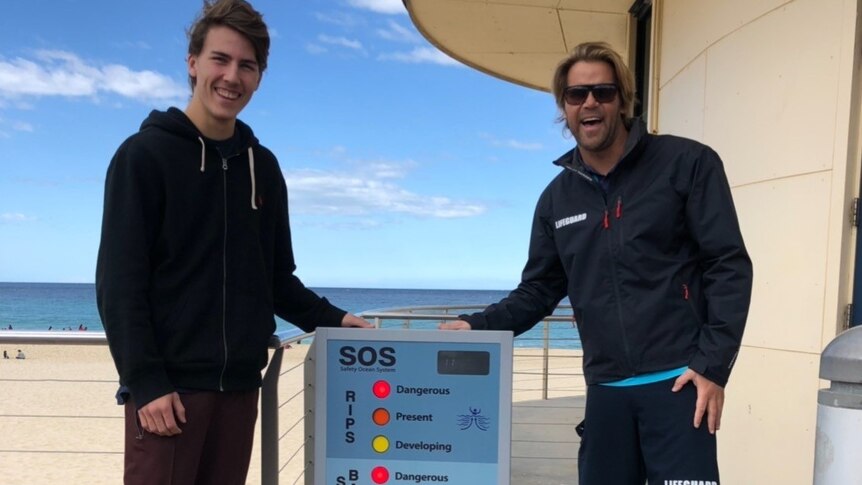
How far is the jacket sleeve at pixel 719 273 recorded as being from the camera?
5.64 feet

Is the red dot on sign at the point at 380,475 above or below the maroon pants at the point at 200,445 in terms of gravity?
below

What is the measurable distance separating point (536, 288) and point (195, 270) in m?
1.18

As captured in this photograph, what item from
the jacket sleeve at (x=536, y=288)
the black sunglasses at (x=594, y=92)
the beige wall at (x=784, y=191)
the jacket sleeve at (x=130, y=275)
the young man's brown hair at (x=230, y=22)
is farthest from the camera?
the beige wall at (x=784, y=191)

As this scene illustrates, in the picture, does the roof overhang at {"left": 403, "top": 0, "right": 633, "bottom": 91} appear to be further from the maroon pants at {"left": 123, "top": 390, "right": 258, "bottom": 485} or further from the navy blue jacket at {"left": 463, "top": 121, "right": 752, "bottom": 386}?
the maroon pants at {"left": 123, "top": 390, "right": 258, "bottom": 485}

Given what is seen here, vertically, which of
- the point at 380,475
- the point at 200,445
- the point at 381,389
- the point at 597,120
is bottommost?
the point at 380,475

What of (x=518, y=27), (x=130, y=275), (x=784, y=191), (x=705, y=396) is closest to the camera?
(x=130, y=275)

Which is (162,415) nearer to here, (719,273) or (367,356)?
(367,356)

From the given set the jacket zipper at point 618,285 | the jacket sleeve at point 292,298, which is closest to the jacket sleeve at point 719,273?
the jacket zipper at point 618,285

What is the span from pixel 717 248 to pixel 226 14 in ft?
4.94

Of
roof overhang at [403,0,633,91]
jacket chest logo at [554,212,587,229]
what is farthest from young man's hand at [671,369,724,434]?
roof overhang at [403,0,633,91]

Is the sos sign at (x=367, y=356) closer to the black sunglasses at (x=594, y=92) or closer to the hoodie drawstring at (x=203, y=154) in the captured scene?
the hoodie drawstring at (x=203, y=154)

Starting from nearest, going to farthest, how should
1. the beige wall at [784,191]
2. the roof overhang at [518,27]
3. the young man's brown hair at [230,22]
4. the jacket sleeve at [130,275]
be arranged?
the jacket sleeve at [130,275] < the young man's brown hair at [230,22] < the beige wall at [784,191] < the roof overhang at [518,27]

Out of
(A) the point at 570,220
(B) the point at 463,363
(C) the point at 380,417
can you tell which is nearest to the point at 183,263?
(C) the point at 380,417

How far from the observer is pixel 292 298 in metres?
2.00
